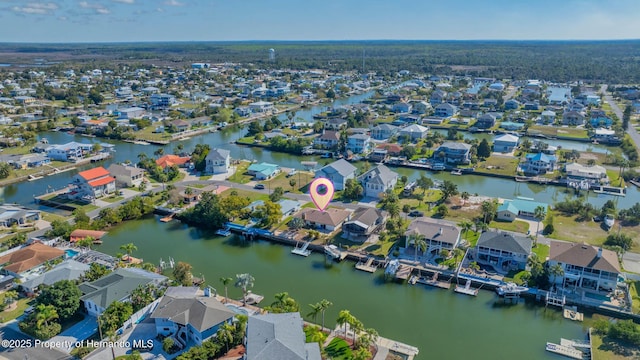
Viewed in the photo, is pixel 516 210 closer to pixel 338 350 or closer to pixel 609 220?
pixel 609 220

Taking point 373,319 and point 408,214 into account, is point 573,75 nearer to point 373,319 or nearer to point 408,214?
point 408,214

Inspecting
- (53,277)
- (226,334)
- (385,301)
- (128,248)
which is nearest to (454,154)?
(385,301)

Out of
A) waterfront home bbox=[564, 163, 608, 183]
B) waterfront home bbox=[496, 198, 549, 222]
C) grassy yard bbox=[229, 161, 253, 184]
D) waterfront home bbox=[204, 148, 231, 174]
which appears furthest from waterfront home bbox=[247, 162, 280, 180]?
waterfront home bbox=[564, 163, 608, 183]

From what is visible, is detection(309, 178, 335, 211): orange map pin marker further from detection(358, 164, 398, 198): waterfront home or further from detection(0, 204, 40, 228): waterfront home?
detection(0, 204, 40, 228): waterfront home

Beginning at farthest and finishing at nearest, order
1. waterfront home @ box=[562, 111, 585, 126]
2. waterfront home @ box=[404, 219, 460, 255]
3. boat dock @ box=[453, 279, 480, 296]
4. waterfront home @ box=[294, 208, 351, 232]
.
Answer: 1. waterfront home @ box=[562, 111, 585, 126]
2. waterfront home @ box=[294, 208, 351, 232]
3. waterfront home @ box=[404, 219, 460, 255]
4. boat dock @ box=[453, 279, 480, 296]

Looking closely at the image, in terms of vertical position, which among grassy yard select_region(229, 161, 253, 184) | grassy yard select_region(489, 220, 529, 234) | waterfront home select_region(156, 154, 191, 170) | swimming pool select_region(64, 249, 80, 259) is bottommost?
swimming pool select_region(64, 249, 80, 259)

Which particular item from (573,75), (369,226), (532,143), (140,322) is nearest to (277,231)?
(369,226)
